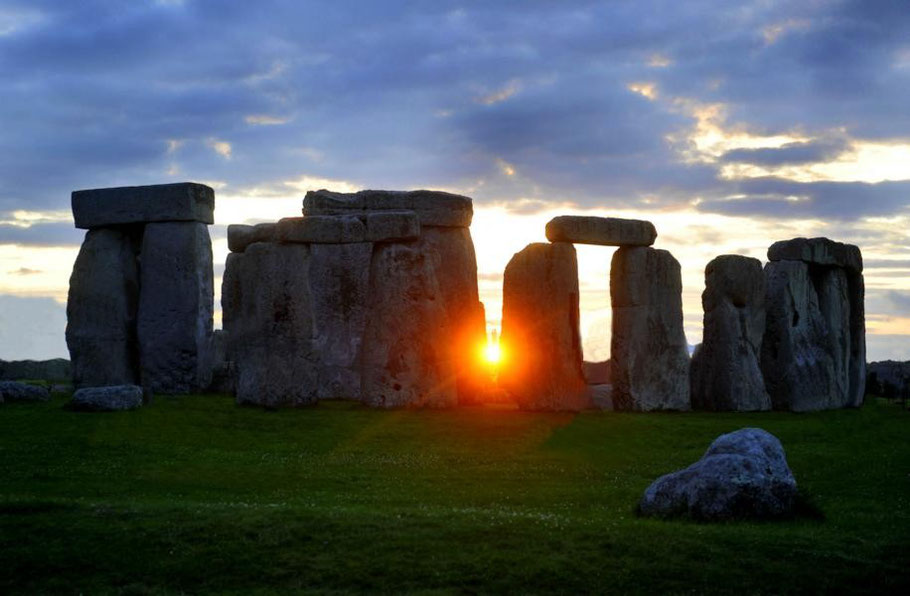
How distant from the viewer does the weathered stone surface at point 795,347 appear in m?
34.1

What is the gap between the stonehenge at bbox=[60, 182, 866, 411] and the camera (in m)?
29.2

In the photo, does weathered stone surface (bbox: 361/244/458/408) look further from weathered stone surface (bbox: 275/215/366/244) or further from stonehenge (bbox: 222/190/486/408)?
weathered stone surface (bbox: 275/215/366/244)

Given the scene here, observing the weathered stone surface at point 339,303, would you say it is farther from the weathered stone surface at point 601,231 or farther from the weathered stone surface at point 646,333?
the weathered stone surface at point 646,333

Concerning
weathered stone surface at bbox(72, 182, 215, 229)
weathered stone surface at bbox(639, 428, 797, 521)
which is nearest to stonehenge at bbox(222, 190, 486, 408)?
weathered stone surface at bbox(72, 182, 215, 229)

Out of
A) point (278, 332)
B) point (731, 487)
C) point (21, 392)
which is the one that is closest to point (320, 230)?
point (278, 332)

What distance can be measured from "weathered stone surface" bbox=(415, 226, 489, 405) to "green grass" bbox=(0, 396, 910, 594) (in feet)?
8.82

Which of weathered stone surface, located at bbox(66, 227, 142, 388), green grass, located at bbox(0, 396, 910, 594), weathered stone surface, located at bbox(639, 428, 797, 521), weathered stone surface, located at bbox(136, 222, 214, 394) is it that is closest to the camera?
green grass, located at bbox(0, 396, 910, 594)

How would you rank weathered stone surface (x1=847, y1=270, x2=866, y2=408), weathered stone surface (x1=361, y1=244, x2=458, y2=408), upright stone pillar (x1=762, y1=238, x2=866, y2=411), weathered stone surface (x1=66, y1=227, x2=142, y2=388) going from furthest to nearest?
weathered stone surface (x1=847, y1=270, x2=866, y2=408), upright stone pillar (x1=762, y1=238, x2=866, y2=411), weathered stone surface (x1=66, y1=227, x2=142, y2=388), weathered stone surface (x1=361, y1=244, x2=458, y2=408)

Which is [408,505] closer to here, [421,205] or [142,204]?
[421,205]

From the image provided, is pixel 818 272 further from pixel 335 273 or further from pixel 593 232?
pixel 335 273

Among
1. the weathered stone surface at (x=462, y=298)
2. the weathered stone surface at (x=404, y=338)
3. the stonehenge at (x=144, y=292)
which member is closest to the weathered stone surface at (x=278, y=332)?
the weathered stone surface at (x=404, y=338)

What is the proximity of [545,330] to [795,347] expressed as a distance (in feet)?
31.1

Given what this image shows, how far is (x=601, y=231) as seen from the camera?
30.4 metres

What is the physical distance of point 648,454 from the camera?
24.1 metres
